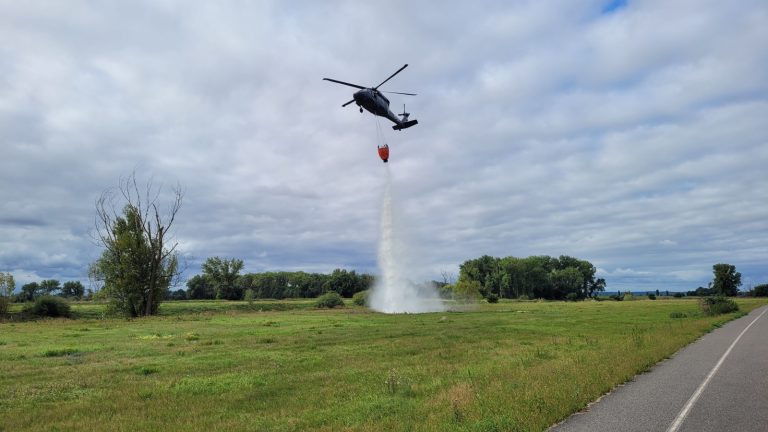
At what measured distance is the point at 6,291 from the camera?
67.8m

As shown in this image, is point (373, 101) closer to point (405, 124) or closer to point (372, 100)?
point (372, 100)

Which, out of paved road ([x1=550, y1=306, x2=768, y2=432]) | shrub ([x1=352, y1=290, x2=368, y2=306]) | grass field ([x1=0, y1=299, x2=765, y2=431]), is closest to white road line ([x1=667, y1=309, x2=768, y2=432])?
paved road ([x1=550, y1=306, x2=768, y2=432])

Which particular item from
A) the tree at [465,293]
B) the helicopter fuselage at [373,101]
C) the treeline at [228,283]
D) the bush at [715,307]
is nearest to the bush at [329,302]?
the tree at [465,293]

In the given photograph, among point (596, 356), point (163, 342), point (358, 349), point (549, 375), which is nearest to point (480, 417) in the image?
point (549, 375)

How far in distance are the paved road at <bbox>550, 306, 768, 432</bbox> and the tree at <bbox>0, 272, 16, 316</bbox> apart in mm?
75282

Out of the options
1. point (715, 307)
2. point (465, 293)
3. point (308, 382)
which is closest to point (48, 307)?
point (308, 382)

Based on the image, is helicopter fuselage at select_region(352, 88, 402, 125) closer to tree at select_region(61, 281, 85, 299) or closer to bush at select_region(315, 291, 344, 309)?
bush at select_region(315, 291, 344, 309)

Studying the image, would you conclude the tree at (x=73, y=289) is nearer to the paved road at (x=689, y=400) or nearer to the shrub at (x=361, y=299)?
the shrub at (x=361, y=299)

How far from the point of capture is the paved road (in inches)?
481

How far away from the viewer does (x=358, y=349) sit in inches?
1196

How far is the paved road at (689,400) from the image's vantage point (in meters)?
12.2

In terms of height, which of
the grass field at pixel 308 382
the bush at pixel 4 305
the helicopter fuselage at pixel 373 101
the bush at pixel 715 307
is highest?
the helicopter fuselage at pixel 373 101

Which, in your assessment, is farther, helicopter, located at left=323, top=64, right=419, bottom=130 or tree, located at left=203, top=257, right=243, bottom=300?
tree, located at left=203, top=257, right=243, bottom=300

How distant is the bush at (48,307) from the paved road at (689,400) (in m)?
74.2
